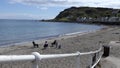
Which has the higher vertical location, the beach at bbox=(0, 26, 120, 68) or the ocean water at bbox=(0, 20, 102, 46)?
the beach at bbox=(0, 26, 120, 68)

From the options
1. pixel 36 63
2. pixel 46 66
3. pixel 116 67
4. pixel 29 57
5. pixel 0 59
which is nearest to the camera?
pixel 0 59

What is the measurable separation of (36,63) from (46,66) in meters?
1.23

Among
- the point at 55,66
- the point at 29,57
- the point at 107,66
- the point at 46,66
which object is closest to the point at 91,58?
the point at 107,66

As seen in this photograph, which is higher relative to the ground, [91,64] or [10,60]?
[10,60]

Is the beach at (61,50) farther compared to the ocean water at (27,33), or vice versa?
the ocean water at (27,33)

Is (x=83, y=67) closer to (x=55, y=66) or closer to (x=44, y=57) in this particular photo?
(x=55, y=66)

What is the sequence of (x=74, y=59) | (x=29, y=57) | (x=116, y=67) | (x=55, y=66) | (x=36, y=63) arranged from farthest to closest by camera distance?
(x=116, y=67), (x=74, y=59), (x=55, y=66), (x=36, y=63), (x=29, y=57)

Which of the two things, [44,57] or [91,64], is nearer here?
[44,57]

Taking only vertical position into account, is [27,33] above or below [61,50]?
below

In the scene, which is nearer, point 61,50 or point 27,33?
point 61,50

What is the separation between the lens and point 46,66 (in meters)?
4.54

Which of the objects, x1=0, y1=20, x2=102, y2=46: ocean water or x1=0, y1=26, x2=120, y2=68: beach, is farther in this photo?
x1=0, y1=20, x2=102, y2=46: ocean water

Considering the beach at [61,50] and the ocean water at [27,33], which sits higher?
the beach at [61,50]

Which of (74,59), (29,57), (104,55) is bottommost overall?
(104,55)
